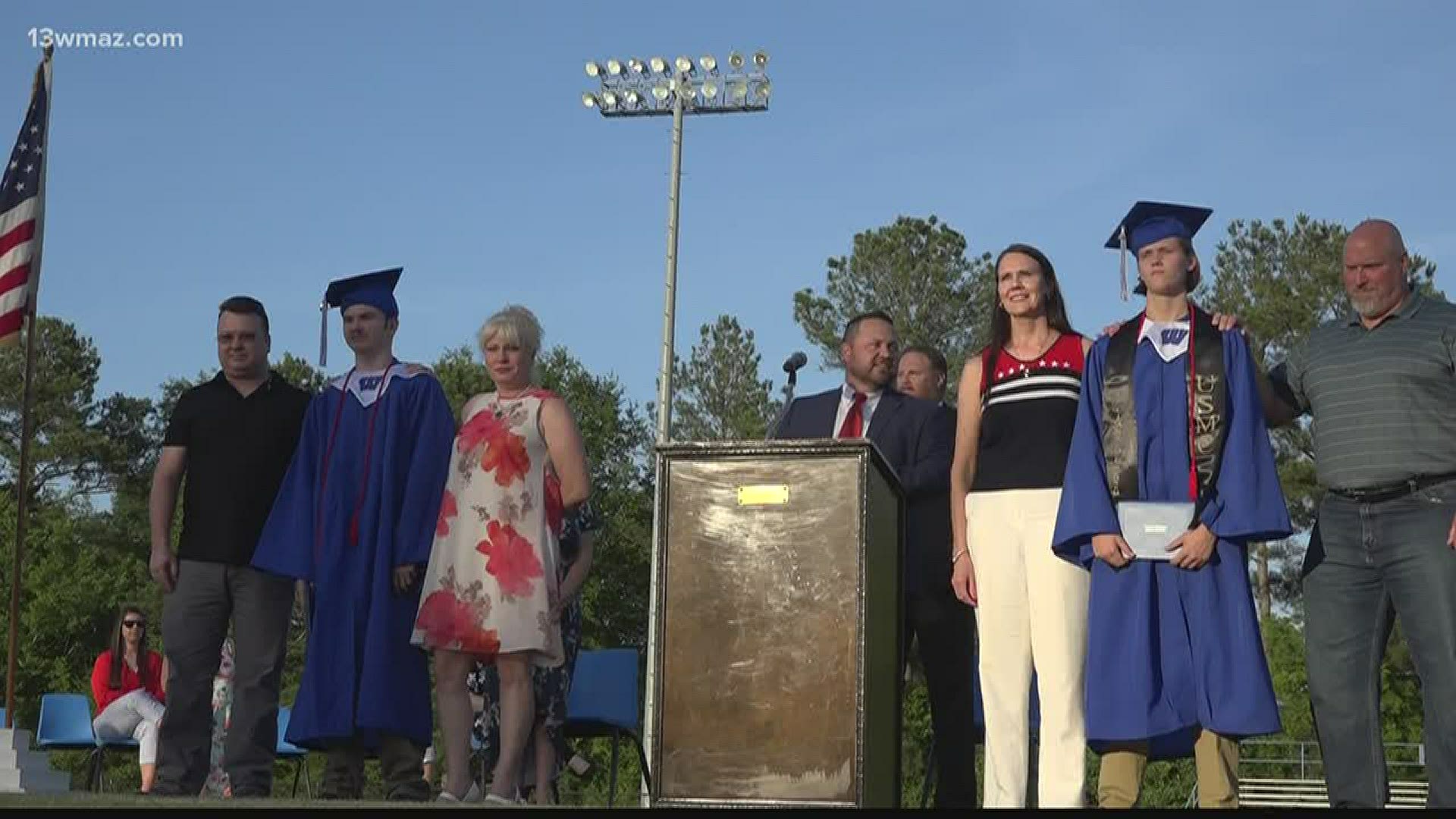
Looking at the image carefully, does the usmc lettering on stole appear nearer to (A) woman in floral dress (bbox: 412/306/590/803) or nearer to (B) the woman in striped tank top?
(B) the woman in striped tank top

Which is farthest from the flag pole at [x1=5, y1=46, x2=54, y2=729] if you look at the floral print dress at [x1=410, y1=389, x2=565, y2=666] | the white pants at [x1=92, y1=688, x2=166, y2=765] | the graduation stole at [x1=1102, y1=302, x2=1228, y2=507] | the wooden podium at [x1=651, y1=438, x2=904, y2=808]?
the graduation stole at [x1=1102, y1=302, x2=1228, y2=507]

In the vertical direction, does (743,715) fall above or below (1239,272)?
below

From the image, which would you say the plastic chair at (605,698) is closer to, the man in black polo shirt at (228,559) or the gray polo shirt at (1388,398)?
the man in black polo shirt at (228,559)

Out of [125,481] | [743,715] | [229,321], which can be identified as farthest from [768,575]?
[125,481]

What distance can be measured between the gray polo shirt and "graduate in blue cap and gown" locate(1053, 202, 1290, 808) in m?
0.47

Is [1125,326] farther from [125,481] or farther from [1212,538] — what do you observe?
[125,481]

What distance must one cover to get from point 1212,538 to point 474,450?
9.22ft

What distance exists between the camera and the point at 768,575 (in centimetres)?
563

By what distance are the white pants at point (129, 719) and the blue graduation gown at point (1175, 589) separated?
315 inches

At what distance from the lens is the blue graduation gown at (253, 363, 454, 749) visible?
291 inches

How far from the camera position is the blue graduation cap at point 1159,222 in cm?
616

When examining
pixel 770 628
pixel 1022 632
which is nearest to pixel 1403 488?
pixel 1022 632

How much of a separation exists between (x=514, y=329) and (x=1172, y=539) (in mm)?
2722

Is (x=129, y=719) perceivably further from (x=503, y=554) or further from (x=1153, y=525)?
(x=1153, y=525)
